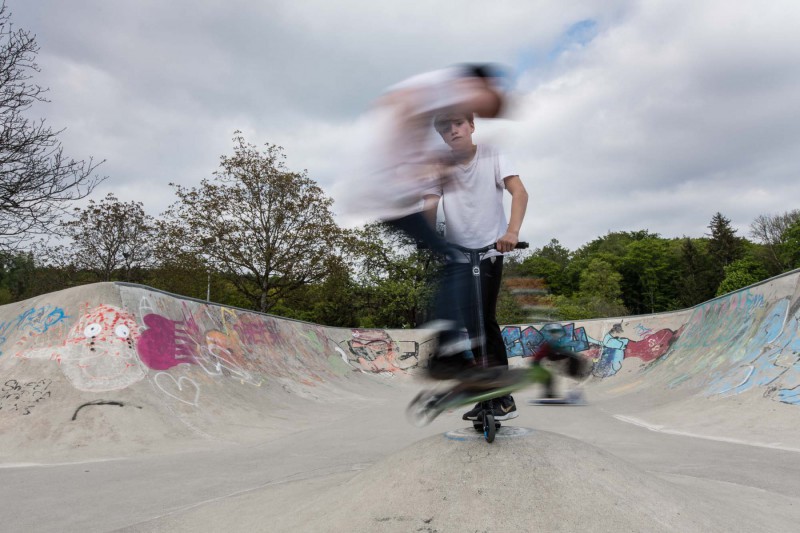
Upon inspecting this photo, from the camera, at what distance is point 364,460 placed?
738 centimetres

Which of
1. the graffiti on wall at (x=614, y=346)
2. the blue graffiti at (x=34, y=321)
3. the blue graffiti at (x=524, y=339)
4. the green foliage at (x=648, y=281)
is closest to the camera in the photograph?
the blue graffiti at (x=34, y=321)

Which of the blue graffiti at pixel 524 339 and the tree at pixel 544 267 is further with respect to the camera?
the blue graffiti at pixel 524 339

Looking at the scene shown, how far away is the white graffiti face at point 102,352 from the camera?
9.88m

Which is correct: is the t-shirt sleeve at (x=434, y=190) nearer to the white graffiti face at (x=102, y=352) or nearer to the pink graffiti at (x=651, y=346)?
the white graffiti face at (x=102, y=352)

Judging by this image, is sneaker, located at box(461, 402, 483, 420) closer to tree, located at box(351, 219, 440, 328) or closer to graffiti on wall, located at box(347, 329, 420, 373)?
graffiti on wall, located at box(347, 329, 420, 373)

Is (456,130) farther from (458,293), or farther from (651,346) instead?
(651,346)

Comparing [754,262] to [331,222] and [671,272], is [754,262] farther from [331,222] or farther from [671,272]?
[331,222]

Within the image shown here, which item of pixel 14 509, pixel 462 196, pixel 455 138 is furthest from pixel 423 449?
pixel 14 509

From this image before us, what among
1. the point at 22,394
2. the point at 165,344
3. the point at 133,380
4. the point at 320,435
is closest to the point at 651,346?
the point at 320,435

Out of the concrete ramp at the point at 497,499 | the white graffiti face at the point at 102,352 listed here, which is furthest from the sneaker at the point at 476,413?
the white graffiti face at the point at 102,352

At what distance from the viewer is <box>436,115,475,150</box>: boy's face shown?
11.7 feet

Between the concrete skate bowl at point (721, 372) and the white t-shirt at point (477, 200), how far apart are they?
1.23m

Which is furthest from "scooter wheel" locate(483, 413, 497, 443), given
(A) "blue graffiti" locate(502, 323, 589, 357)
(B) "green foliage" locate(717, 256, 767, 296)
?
(B) "green foliage" locate(717, 256, 767, 296)

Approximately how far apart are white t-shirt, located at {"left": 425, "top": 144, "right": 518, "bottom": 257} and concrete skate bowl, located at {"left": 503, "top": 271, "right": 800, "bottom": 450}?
1.23m
